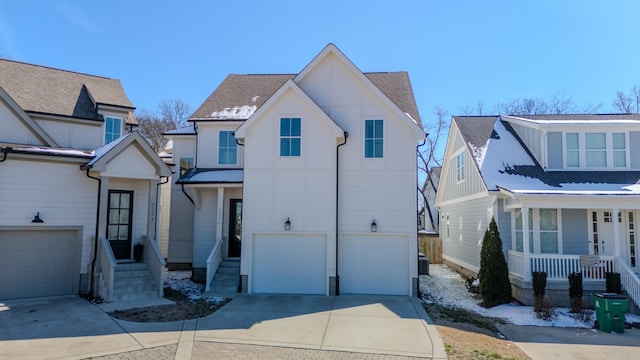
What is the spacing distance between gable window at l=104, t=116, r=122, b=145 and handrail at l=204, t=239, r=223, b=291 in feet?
20.7

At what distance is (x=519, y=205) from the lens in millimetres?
13109

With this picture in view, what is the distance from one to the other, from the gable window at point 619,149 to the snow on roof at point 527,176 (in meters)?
0.49

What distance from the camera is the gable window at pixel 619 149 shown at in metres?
14.9

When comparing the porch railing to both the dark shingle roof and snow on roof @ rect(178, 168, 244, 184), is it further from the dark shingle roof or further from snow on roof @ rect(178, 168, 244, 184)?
snow on roof @ rect(178, 168, 244, 184)

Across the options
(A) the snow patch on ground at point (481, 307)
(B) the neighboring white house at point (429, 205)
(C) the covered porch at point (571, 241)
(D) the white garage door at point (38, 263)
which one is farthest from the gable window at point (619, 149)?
(B) the neighboring white house at point (429, 205)

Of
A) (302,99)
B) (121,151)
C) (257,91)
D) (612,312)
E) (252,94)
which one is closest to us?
(612,312)

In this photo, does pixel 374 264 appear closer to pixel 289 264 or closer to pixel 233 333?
pixel 289 264

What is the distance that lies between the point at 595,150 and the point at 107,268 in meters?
17.3

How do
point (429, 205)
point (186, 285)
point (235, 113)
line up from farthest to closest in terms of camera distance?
point (429, 205)
point (235, 113)
point (186, 285)

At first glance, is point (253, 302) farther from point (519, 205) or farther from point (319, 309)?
point (519, 205)

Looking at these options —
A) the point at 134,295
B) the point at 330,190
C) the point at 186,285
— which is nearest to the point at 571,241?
the point at 330,190

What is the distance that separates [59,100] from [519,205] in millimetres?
17246

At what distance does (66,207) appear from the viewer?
12.4m

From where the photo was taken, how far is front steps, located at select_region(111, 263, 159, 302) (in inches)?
461
